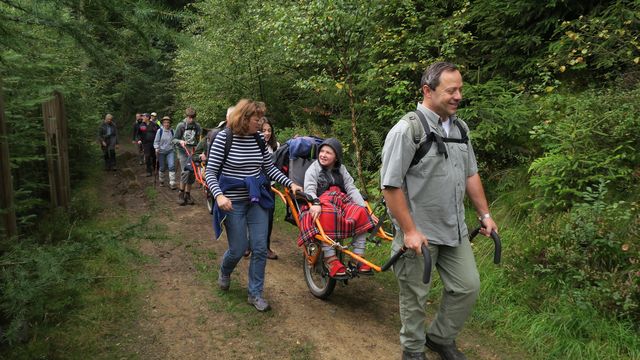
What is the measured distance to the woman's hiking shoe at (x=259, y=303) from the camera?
5309 millimetres

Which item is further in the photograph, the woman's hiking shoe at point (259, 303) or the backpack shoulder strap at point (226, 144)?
the woman's hiking shoe at point (259, 303)

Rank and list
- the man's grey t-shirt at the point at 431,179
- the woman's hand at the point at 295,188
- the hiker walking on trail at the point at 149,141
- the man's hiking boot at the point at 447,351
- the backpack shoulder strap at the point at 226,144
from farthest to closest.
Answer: the hiker walking on trail at the point at 149,141 → the woman's hand at the point at 295,188 → the backpack shoulder strap at the point at 226,144 → the man's hiking boot at the point at 447,351 → the man's grey t-shirt at the point at 431,179

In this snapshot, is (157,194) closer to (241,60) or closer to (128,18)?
(241,60)

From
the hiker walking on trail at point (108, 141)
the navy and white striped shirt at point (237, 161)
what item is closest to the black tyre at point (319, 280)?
the navy and white striped shirt at point (237, 161)

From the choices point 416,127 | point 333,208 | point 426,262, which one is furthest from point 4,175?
point 426,262

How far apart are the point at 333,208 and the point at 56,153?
261 inches

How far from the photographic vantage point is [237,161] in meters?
5.24

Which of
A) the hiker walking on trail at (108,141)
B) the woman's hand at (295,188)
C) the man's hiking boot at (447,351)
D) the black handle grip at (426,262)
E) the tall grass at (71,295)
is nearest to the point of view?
the tall grass at (71,295)

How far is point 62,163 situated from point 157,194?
3279 millimetres

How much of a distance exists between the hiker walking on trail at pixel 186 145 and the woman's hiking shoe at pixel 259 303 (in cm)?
643

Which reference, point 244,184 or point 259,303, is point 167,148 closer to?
point 244,184

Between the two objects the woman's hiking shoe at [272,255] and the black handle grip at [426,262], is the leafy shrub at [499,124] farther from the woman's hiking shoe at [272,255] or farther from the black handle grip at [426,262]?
the black handle grip at [426,262]

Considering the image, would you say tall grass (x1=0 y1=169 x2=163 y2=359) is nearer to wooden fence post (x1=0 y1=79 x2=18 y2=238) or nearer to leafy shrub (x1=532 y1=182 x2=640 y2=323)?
wooden fence post (x1=0 y1=79 x2=18 y2=238)

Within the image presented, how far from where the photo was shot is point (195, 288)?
6098 millimetres
